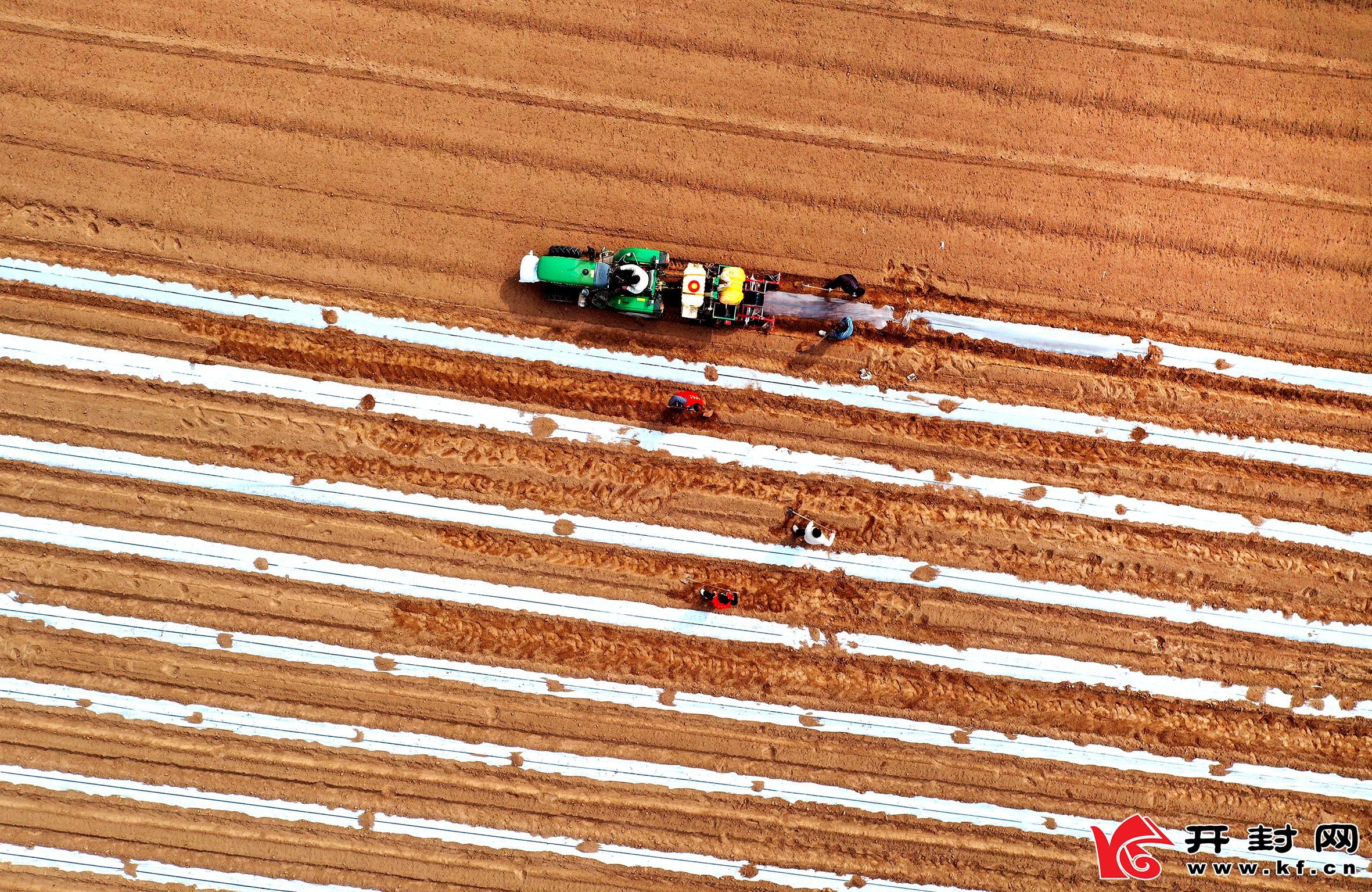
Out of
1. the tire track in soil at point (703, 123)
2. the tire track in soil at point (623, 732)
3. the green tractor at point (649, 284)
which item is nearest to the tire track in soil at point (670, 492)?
the green tractor at point (649, 284)

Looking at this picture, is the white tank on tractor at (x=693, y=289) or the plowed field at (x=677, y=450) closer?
the white tank on tractor at (x=693, y=289)

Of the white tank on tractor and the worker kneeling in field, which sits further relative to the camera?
the worker kneeling in field

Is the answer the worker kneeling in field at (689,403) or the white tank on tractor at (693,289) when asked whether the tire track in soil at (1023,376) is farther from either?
the white tank on tractor at (693,289)

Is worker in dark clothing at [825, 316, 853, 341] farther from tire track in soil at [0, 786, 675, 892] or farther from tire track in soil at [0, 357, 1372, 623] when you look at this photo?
tire track in soil at [0, 786, 675, 892]

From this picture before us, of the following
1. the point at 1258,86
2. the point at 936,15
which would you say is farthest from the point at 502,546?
the point at 1258,86

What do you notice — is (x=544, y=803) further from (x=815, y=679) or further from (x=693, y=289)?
(x=693, y=289)

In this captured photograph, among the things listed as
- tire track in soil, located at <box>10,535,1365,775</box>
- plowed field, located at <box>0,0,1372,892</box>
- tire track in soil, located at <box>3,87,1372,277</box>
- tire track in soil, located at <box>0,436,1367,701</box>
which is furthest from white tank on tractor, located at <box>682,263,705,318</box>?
tire track in soil, located at <box>10,535,1365,775</box>
